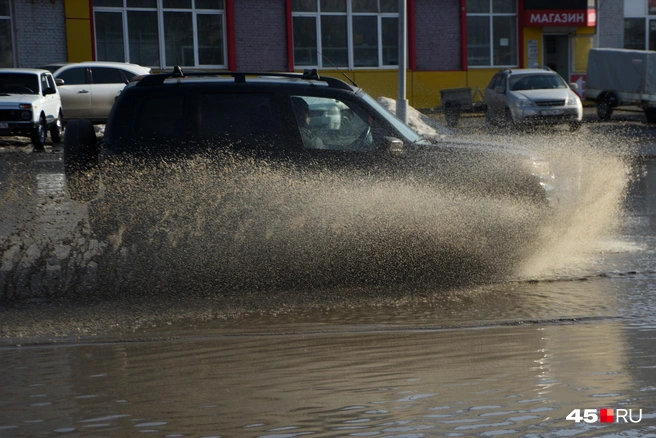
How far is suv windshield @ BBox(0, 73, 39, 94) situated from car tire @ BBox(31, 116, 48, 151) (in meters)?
0.87

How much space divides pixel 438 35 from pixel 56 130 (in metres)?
17.3

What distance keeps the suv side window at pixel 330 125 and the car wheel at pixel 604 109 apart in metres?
24.9

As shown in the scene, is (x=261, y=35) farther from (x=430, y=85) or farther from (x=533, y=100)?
(x=533, y=100)

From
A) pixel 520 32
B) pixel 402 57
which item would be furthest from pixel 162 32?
pixel 520 32

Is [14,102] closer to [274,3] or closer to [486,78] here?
[274,3]

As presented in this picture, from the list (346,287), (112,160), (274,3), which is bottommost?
(346,287)

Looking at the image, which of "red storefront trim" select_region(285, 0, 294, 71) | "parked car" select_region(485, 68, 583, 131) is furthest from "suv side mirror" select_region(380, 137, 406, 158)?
"red storefront trim" select_region(285, 0, 294, 71)

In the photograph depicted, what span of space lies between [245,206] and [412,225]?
4.30ft

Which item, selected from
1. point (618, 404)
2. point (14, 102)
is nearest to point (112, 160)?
point (618, 404)

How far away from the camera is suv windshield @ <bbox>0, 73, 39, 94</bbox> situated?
22281 millimetres

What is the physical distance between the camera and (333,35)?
115 ft

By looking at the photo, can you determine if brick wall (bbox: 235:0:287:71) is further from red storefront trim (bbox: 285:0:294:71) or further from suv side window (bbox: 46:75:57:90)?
suv side window (bbox: 46:75:57:90)

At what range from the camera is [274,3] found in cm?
3384

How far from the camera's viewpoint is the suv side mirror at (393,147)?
25.3ft
